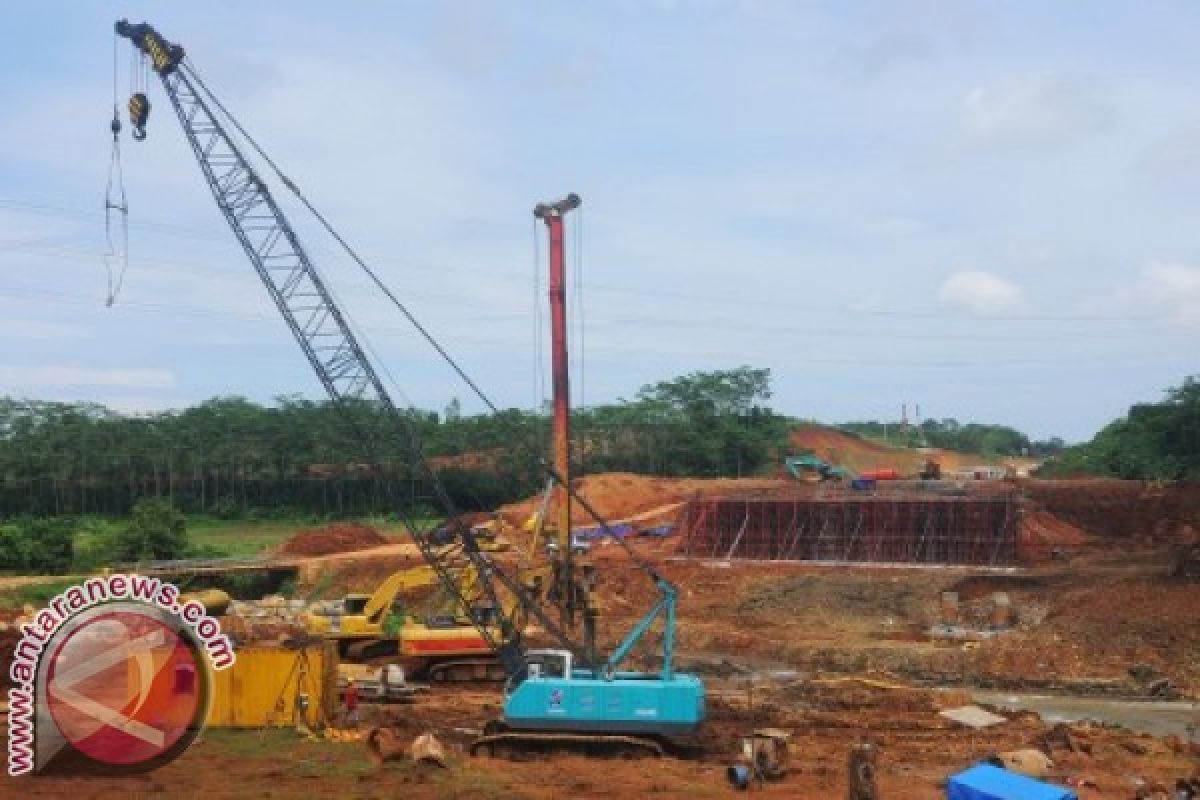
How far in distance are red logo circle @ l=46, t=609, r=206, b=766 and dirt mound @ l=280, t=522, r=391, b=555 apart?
1275 inches

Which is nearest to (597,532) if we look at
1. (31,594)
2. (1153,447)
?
(31,594)

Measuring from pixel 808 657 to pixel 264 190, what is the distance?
1892cm

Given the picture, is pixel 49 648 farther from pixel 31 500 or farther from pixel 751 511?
pixel 31 500

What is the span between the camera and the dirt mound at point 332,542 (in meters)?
55.7

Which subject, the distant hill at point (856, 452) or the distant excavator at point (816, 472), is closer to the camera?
the distant excavator at point (816, 472)

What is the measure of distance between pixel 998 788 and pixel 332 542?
4552 centimetres

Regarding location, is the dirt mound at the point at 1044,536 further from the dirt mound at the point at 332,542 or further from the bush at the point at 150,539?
the bush at the point at 150,539

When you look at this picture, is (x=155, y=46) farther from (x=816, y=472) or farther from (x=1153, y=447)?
(x=1153, y=447)

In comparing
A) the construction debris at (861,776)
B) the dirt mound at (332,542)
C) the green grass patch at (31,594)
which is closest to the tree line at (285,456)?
the dirt mound at (332,542)

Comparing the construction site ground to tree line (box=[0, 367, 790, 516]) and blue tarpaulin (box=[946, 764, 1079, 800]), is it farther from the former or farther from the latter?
tree line (box=[0, 367, 790, 516])

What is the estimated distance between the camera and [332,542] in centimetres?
5634

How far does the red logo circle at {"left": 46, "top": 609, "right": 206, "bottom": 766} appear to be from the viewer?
1930cm

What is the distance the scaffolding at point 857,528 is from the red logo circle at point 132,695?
31.0m

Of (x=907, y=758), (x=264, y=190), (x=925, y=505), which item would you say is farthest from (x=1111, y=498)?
(x=264, y=190)
